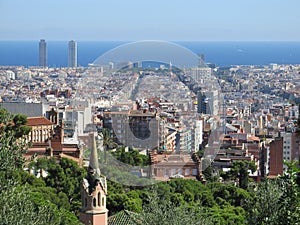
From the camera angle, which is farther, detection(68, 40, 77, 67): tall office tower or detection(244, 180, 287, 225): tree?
detection(68, 40, 77, 67): tall office tower

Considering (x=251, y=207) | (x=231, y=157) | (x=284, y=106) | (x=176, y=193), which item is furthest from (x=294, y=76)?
(x=251, y=207)

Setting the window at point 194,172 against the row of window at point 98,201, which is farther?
the window at point 194,172

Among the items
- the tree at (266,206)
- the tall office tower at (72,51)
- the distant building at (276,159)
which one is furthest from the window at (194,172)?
the tall office tower at (72,51)

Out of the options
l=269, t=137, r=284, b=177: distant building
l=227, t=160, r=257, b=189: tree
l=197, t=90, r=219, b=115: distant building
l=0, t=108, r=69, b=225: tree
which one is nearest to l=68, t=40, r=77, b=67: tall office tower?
l=269, t=137, r=284, b=177: distant building

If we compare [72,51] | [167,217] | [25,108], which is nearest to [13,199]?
[167,217]

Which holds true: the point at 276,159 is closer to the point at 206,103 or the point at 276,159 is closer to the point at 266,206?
the point at 206,103

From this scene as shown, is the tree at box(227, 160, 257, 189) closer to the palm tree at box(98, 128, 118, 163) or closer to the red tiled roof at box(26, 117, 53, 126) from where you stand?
the red tiled roof at box(26, 117, 53, 126)

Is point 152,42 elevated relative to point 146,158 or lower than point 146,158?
elevated

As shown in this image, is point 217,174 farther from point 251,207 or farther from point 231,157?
point 251,207

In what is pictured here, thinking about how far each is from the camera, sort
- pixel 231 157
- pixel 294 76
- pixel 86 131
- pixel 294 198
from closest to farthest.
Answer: pixel 294 198 < pixel 86 131 < pixel 231 157 < pixel 294 76

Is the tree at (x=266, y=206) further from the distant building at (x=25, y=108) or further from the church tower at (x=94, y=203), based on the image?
the distant building at (x=25, y=108)

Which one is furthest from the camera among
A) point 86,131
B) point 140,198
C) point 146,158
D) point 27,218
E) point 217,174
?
point 217,174
